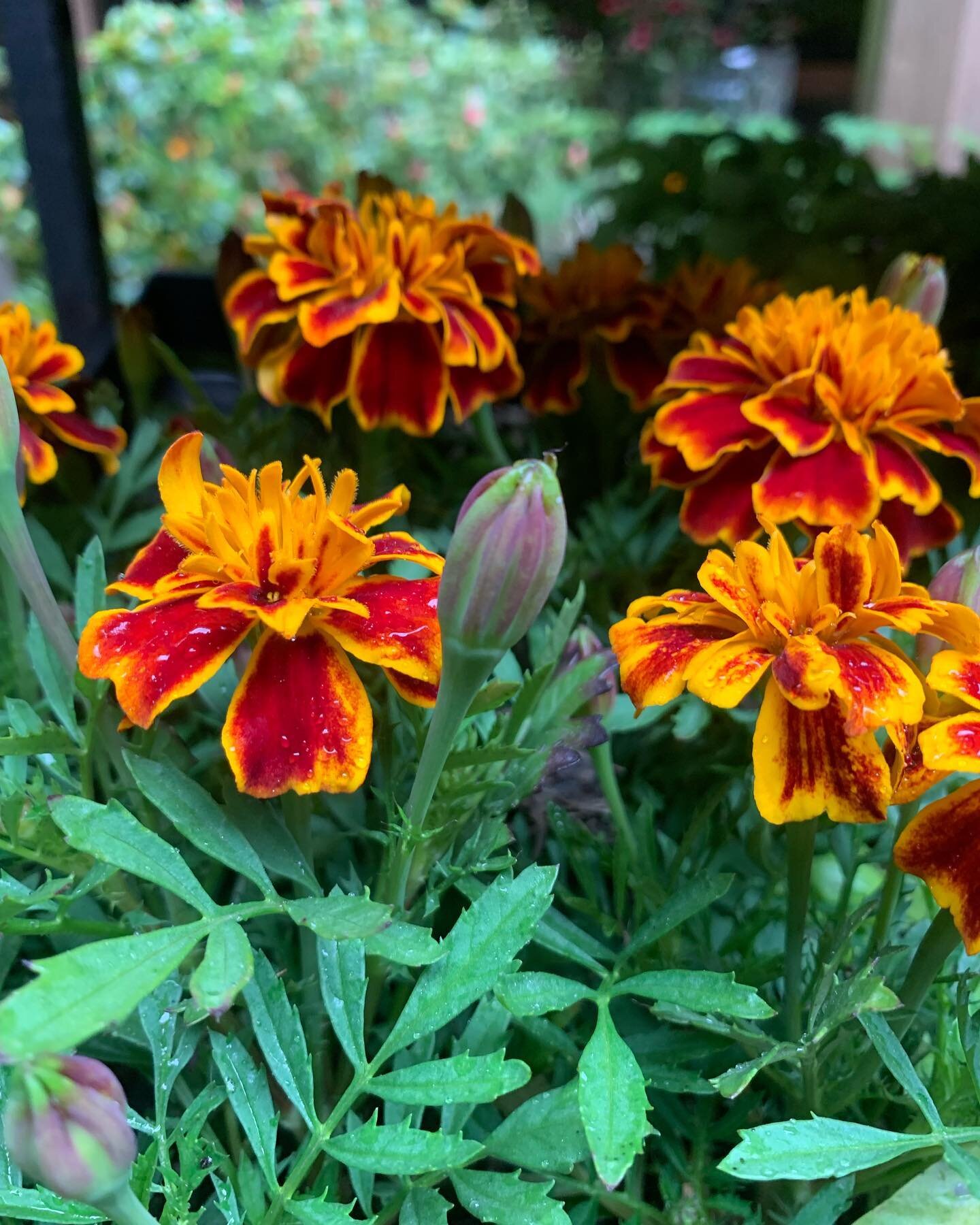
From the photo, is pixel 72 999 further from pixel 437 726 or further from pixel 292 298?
pixel 292 298

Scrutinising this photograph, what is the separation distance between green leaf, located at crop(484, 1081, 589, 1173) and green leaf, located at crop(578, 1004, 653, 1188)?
0.07 ft

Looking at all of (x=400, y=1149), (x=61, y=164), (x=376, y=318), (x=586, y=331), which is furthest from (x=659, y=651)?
(x=61, y=164)

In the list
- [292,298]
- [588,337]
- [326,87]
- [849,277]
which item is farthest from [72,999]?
[326,87]

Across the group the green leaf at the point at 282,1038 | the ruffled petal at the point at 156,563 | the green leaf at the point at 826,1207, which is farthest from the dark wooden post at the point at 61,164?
the green leaf at the point at 826,1207

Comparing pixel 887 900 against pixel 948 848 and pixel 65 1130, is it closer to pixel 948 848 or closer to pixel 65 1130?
pixel 948 848

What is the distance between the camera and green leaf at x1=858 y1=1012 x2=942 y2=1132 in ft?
0.89

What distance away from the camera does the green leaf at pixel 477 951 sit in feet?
0.86

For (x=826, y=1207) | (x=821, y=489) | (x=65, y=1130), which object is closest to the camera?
(x=65, y=1130)

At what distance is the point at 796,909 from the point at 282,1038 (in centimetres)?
16

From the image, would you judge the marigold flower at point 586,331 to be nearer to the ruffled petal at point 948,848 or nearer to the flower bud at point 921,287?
the flower bud at point 921,287

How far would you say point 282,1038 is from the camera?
0.90 feet

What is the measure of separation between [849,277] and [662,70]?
0.98 m

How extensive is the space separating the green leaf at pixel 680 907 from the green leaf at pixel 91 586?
0.74ft

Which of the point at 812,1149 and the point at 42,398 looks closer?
the point at 812,1149
